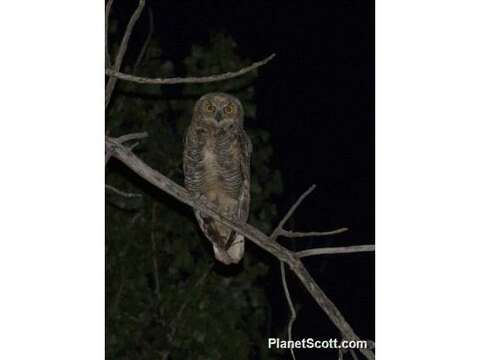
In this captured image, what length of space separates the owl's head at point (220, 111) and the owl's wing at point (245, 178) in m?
0.08

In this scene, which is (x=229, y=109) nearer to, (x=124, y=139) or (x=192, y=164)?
(x=192, y=164)

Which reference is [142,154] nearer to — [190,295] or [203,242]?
[203,242]

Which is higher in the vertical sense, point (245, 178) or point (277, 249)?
point (245, 178)

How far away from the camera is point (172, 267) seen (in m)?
3.00

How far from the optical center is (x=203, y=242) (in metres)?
2.91

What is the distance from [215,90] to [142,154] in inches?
17.2

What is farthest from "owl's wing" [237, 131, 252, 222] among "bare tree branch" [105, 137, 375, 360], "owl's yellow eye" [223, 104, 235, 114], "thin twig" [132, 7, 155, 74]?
"bare tree branch" [105, 137, 375, 360]

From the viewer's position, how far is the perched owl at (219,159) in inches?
105

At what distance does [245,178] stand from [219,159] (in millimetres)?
130

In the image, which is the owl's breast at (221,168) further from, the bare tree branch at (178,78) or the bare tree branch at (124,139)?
the bare tree branch at (178,78)

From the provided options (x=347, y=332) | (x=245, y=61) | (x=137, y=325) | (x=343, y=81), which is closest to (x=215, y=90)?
(x=245, y=61)

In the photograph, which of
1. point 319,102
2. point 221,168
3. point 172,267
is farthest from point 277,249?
point 172,267

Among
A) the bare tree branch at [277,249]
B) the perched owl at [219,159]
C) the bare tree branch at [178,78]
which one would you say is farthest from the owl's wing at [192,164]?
the bare tree branch at [178,78]
